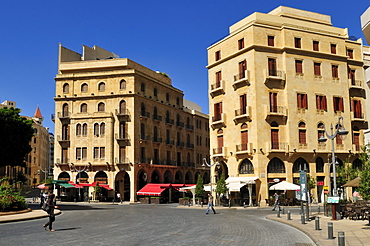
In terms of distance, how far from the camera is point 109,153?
56.0 m

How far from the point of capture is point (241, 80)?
44.1 metres

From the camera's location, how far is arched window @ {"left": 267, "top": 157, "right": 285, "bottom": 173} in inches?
1694

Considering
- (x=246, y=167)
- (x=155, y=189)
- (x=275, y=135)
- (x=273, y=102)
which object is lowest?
(x=155, y=189)

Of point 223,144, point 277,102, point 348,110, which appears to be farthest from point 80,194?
point 348,110

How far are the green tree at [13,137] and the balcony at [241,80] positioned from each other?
22563 mm

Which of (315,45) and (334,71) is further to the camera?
(334,71)

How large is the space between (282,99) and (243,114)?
4569mm

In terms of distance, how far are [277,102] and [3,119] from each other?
28.1 m

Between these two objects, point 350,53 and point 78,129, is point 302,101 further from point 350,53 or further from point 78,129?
point 78,129

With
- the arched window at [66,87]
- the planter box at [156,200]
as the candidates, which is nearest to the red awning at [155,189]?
the planter box at [156,200]

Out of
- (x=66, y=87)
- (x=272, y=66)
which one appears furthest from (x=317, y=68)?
(x=66, y=87)

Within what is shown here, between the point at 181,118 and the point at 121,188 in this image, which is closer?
the point at 121,188

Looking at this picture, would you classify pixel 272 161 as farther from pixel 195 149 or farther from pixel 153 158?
pixel 195 149

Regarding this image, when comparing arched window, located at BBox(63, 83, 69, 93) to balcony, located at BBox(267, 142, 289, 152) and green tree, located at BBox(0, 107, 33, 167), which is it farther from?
balcony, located at BBox(267, 142, 289, 152)
